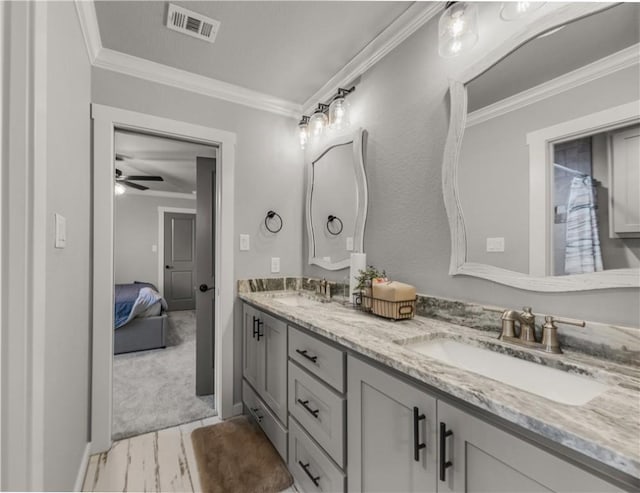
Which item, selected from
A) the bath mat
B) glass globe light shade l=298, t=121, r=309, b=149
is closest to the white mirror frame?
glass globe light shade l=298, t=121, r=309, b=149

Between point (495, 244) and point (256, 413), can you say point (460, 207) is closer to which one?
point (495, 244)

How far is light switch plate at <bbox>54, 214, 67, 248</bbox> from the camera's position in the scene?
1.08 m

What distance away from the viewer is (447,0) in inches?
55.6

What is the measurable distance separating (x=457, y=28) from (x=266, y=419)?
2.22 meters

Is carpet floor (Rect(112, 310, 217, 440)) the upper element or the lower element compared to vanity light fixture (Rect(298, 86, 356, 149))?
lower

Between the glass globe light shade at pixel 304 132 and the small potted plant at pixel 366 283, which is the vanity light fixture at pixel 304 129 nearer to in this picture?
the glass globe light shade at pixel 304 132

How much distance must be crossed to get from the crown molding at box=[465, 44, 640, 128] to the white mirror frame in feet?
0.33

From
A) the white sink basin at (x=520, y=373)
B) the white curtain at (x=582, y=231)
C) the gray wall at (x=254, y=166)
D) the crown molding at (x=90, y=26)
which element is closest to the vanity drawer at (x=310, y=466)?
the white sink basin at (x=520, y=373)

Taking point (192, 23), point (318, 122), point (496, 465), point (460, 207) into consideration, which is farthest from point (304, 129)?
point (496, 465)

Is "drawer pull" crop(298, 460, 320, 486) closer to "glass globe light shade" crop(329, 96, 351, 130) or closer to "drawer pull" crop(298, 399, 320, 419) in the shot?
"drawer pull" crop(298, 399, 320, 419)

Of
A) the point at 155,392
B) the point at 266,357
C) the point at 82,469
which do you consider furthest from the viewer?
the point at 155,392

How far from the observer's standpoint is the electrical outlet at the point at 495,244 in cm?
124

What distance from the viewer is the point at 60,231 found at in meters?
1.11

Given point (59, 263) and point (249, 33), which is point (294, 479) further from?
point (249, 33)
